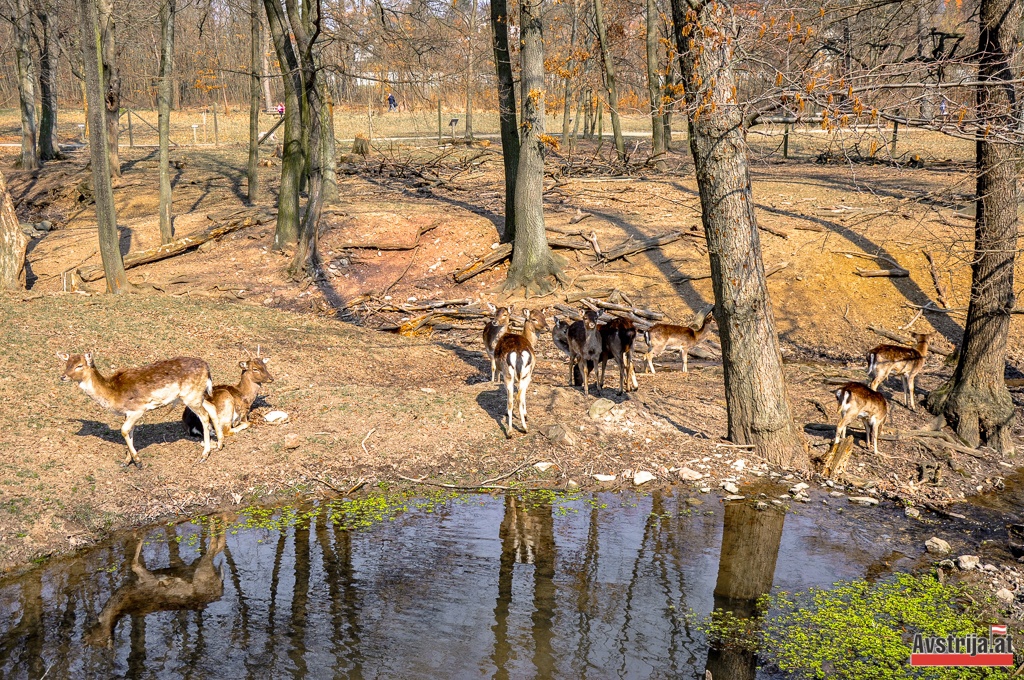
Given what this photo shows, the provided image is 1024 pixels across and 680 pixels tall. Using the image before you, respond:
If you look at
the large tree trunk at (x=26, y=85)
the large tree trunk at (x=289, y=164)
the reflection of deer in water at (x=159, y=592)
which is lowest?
the reflection of deer in water at (x=159, y=592)

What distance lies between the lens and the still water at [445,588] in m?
6.83

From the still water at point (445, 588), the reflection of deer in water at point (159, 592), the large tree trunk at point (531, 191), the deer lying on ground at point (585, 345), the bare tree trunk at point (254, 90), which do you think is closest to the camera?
the still water at point (445, 588)

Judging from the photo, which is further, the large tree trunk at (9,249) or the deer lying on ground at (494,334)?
the large tree trunk at (9,249)

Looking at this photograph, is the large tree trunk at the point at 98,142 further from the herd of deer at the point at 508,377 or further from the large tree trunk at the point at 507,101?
the large tree trunk at the point at 507,101

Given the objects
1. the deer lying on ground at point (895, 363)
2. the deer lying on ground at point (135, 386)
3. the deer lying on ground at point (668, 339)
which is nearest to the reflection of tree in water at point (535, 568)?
the deer lying on ground at point (135, 386)

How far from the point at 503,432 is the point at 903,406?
6.79m

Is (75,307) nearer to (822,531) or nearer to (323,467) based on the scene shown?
(323,467)

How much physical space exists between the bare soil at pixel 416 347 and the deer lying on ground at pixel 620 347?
348 mm

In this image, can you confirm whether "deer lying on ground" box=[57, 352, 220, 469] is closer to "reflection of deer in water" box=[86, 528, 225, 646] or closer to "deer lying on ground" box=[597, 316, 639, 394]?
"reflection of deer in water" box=[86, 528, 225, 646]

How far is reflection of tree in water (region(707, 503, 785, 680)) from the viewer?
→ 6.89 metres

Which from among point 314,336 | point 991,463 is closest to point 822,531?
point 991,463

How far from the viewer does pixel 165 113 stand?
22156mm

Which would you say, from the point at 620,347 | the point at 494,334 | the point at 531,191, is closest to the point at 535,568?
the point at 620,347

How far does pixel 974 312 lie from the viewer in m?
12.9
